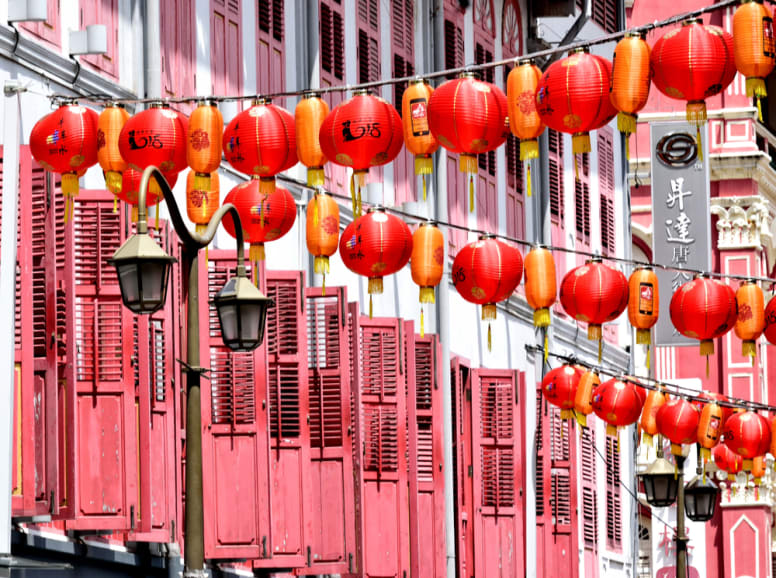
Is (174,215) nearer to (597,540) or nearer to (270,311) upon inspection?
(270,311)

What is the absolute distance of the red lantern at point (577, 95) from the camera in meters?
12.9

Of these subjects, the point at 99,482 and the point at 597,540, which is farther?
the point at 597,540

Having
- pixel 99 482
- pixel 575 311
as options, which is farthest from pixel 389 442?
pixel 99 482

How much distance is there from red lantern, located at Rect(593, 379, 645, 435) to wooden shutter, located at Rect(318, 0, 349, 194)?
395 centimetres

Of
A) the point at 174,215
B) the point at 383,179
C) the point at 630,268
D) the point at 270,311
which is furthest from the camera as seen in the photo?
the point at 630,268

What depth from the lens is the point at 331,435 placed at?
18.8m

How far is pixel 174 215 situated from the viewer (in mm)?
11492

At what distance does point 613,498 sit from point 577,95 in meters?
20.0

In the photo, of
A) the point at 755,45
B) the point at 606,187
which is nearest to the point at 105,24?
the point at 755,45

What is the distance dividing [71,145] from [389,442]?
7239 mm

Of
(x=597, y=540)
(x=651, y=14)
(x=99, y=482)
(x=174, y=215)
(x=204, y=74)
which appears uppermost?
(x=651, y=14)

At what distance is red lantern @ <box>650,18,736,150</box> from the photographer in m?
12.4

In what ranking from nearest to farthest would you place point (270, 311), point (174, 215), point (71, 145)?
point (174, 215)
point (71, 145)
point (270, 311)

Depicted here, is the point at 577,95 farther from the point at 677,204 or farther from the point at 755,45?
the point at 677,204
